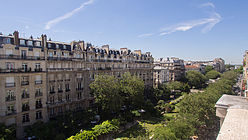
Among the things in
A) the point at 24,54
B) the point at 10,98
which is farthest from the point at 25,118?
the point at 24,54

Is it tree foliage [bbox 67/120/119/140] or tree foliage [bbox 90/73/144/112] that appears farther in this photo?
tree foliage [bbox 90/73/144/112]

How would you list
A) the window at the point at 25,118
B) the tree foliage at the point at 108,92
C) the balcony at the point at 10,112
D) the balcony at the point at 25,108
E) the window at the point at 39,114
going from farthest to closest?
the tree foliage at the point at 108,92 → the window at the point at 39,114 → the window at the point at 25,118 → the balcony at the point at 25,108 → the balcony at the point at 10,112

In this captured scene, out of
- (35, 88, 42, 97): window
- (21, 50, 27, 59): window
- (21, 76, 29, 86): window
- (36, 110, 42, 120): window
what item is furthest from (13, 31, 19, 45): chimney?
(36, 110, 42, 120): window

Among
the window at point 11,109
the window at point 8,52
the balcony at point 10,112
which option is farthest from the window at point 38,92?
the window at point 8,52

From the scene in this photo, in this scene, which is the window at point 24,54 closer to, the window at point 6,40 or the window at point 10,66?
the window at point 10,66

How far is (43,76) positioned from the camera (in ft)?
99.4

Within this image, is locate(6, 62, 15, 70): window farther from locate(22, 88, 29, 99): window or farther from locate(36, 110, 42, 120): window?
locate(36, 110, 42, 120): window

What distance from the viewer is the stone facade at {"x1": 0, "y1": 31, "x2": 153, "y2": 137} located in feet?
85.3

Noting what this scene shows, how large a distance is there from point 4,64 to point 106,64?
24943 millimetres

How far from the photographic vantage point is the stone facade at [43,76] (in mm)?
26000

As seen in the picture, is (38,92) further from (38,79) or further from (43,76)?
(43,76)

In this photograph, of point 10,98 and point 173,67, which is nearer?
point 10,98

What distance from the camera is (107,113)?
112ft

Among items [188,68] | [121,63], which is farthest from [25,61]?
[188,68]
